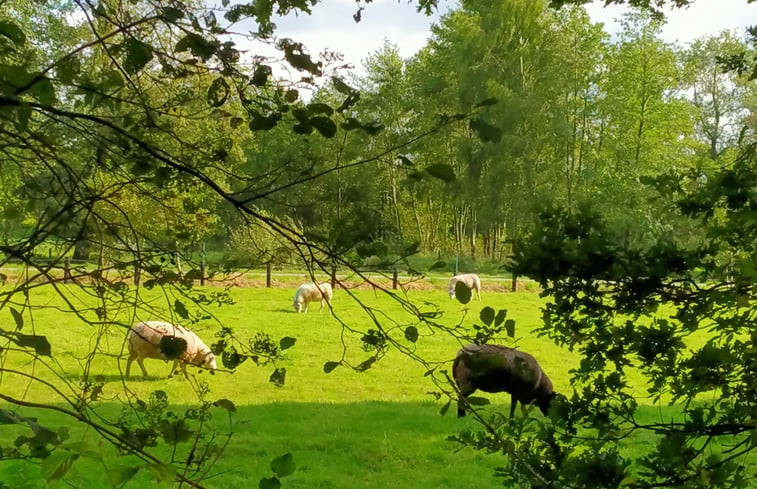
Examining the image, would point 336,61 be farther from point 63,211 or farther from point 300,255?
point 63,211

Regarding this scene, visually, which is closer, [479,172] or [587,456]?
[587,456]

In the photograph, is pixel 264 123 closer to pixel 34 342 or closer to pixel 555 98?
pixel 34 342

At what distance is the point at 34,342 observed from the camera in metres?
0.87

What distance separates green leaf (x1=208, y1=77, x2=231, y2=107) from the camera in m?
1.52

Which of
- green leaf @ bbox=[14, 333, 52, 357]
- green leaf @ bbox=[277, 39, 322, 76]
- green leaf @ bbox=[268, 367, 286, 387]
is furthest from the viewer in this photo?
green leaf @ bbox=[268, 367, 286, 387]

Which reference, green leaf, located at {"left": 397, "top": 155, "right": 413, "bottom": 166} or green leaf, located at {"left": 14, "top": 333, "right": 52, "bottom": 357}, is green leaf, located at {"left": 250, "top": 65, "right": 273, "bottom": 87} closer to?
green leaf, located at {"left": 397, "top": 155, "right": 413, "bottom": 166}

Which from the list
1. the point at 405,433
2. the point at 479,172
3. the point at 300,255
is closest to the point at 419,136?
the point at 300,255

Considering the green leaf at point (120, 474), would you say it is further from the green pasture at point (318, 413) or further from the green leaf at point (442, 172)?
the green pasture at point (318, 413)

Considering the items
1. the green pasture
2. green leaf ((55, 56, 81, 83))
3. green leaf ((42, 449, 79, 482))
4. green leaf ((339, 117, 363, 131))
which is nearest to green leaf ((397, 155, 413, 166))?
green leaf ((339, 117, 363, 131))

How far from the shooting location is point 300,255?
1.40 m

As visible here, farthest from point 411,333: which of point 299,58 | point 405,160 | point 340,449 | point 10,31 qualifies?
point 340,449

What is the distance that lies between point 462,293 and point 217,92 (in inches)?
28.2

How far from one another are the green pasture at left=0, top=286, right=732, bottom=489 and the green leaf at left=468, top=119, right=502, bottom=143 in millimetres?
2330

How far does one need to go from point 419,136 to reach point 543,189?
30336 mm
